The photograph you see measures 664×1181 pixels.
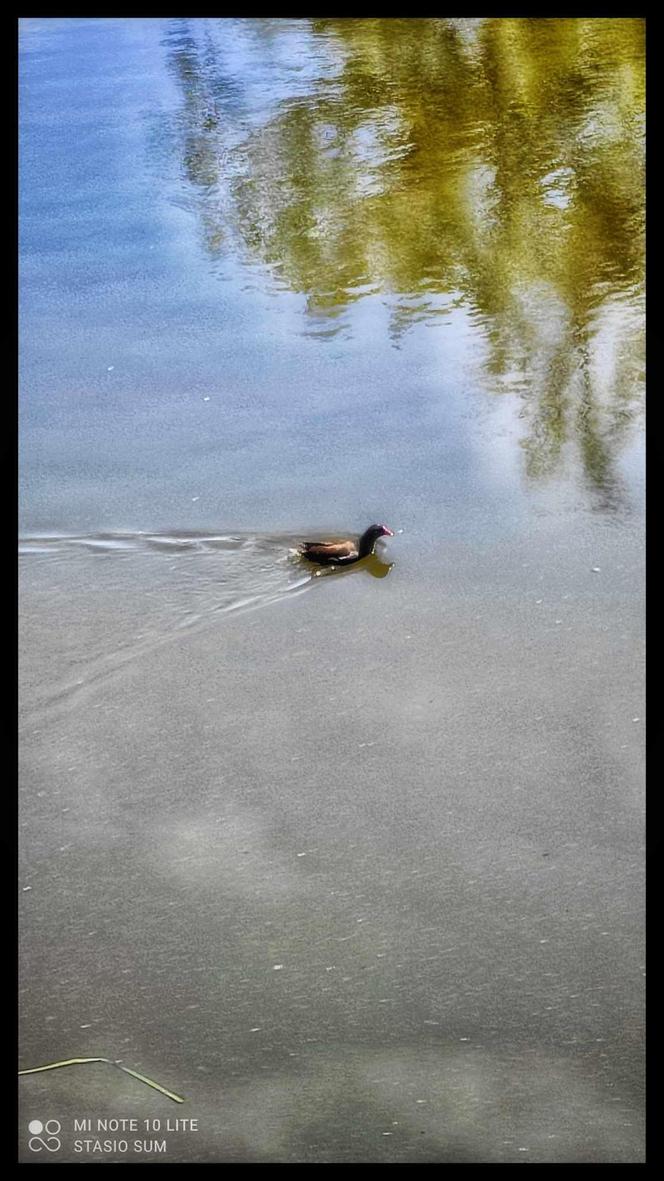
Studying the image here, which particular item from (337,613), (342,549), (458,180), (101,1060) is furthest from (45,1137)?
(458,180)

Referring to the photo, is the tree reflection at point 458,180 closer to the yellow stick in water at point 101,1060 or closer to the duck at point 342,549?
the duck at point 342,549

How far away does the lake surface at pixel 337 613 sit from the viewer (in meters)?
2.98

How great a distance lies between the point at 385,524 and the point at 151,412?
1.18m

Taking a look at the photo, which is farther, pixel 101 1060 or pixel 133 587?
pixel 133 587

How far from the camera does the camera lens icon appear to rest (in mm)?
2857

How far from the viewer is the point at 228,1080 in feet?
9.56

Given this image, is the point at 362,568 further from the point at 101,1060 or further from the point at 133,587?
the point at 101,1060

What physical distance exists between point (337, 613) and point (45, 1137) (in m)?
1.94

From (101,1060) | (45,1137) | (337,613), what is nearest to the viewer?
(45,1137)

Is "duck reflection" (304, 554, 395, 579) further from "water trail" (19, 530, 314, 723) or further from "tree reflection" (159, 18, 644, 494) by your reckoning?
"tree reflection" (159, 18, 644, 494)

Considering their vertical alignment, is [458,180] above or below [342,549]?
above

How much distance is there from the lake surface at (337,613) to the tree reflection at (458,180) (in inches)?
0.9

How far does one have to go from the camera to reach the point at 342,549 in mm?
4465

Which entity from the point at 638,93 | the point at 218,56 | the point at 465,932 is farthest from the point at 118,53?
the point at 465,932
